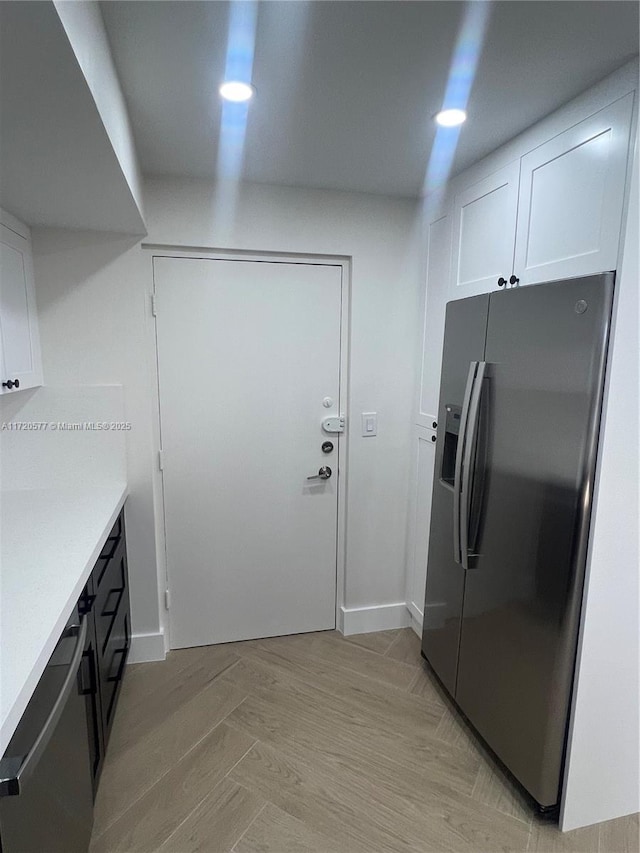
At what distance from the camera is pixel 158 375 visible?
7.72 feet

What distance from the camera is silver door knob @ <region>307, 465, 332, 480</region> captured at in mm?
2619

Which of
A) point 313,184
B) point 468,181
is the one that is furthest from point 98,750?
point 468,181

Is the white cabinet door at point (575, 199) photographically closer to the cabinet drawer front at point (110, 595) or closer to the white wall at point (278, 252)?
the white wall at point (278, 252)

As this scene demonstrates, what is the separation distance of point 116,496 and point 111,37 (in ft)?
5.33

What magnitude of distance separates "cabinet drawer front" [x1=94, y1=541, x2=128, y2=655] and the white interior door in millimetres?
290

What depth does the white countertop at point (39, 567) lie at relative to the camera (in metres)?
1.00

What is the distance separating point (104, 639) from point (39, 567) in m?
0.53

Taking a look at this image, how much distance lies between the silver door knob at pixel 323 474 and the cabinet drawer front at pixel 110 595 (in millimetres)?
1009

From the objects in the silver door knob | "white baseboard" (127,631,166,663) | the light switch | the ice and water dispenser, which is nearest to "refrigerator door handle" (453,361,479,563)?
the ice and water dispenser

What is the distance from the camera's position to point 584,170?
146 cm

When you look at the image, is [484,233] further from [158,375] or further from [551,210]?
[158,375]

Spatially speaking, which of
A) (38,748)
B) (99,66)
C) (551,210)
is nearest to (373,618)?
(38,748)

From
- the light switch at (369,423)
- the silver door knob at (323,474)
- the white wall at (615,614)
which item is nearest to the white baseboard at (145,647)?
the silver door knob at (323,474)

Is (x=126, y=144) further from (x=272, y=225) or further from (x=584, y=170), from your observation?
(x=584, y=170)
